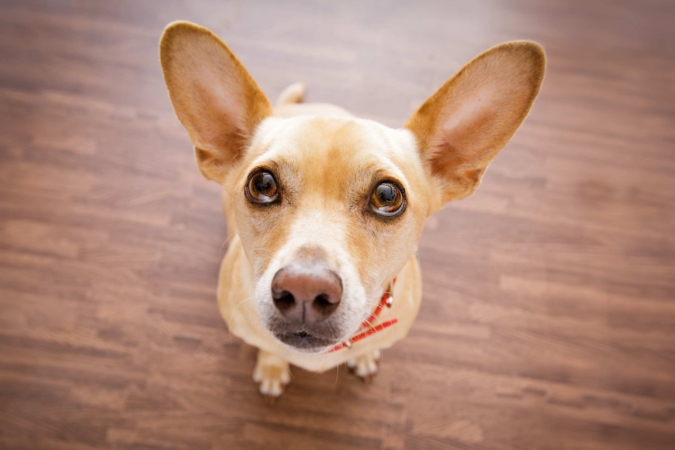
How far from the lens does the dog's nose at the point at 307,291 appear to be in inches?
50.4

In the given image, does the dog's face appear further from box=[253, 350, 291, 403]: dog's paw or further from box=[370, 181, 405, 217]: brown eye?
box=[253, 350, 291, 403]: dog's paw

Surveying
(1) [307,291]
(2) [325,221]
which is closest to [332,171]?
(2) [325,221]

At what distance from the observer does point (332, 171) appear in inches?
58.2

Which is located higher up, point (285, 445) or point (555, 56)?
point (555, 56)

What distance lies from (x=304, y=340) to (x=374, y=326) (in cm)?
49

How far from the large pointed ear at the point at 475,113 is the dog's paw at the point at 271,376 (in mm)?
1454

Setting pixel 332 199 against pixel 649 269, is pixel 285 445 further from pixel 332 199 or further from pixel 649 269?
pixel 649 269

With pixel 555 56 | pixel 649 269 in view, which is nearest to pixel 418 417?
pixel 649 269

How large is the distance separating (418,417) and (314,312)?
170 cm

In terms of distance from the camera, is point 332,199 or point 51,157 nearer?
point 332,199

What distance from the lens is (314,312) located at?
1.35 meters

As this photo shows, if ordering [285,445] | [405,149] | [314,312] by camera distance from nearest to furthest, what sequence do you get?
[314,312], [405,149], [285,445]

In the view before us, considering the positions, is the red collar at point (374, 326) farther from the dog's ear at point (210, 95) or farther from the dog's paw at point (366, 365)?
the dog's ear at point (210, 95)

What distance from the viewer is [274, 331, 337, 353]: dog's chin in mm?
1484
